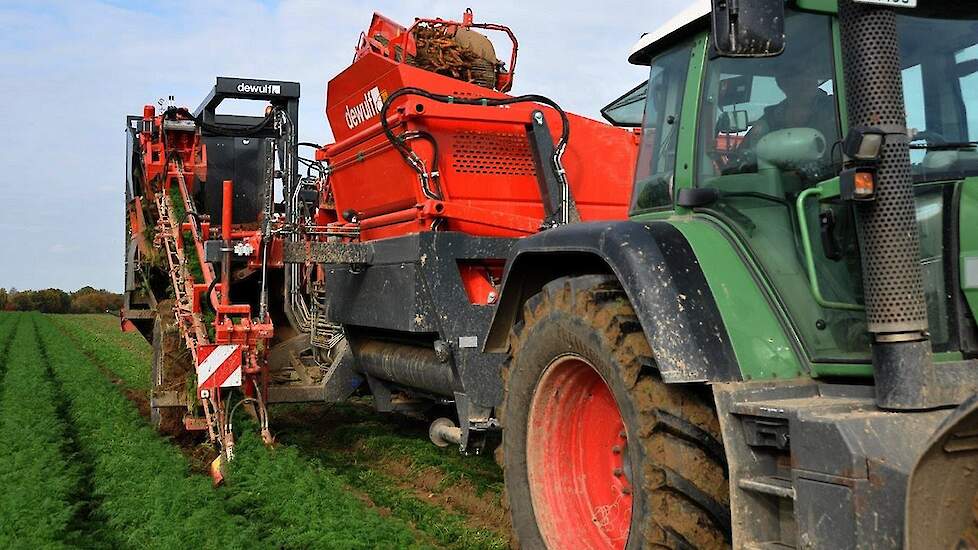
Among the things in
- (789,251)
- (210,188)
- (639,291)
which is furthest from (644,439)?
(210,188)

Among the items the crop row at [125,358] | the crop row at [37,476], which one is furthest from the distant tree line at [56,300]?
the crop row at [37,476]

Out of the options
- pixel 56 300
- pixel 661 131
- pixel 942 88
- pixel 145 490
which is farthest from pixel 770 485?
pixel 56 300

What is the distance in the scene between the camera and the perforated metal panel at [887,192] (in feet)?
8.33

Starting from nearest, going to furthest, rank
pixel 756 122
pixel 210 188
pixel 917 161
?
pixel 917 161 → pixel 756 122 → pixel 210 188

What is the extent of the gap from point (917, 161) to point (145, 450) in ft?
20.5

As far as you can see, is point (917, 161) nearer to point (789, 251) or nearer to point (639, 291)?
point (789, 251)

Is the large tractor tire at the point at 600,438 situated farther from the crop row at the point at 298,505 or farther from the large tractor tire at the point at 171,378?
the large tractor tire at the point at 171,378

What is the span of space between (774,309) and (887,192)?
636mm

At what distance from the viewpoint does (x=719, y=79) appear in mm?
3449

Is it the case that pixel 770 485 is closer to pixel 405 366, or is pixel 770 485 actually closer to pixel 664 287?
pixel 664 287

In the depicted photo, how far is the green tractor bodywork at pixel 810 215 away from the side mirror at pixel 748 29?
0.48m

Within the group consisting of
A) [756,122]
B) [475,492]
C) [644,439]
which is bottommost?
[475,492]

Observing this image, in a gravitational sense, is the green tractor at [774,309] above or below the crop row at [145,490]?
above

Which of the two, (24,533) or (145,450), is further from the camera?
(145,450)
